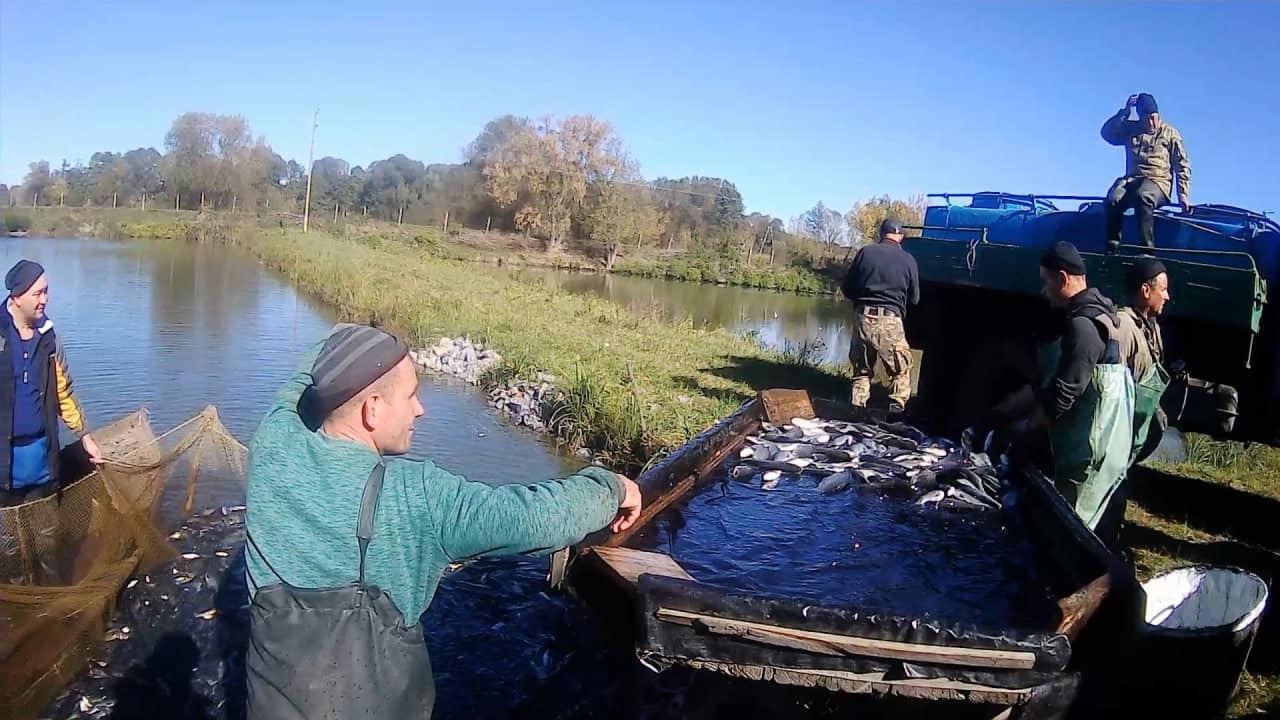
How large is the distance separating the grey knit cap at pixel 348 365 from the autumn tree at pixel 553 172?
6049 cm

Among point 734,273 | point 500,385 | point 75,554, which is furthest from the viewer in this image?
point 734,273

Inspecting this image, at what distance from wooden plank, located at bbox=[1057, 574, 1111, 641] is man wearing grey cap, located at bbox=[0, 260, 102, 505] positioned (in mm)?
4886

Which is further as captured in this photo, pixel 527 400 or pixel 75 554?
pixel 527 400

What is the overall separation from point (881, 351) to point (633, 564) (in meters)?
5.96

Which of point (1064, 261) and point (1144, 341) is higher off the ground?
point (1064, 261)

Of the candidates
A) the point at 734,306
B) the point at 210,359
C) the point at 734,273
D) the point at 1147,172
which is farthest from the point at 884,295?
the point at 734,273

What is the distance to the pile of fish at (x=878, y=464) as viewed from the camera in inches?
235

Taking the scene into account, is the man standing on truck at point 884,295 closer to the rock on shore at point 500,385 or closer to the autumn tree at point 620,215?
the rock on shore at point 500,385

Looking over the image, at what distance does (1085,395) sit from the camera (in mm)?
4742

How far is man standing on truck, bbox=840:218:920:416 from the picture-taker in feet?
29.5

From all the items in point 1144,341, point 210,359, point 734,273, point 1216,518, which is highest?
point 734,273

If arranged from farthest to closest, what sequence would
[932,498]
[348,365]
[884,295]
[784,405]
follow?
[884,295]
[784,405]
[932,498]
[348,365]

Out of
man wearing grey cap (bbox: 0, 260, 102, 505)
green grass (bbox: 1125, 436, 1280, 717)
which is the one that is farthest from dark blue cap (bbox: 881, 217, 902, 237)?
man wearing grey cap (bbox: 0, 260, 102, 505)

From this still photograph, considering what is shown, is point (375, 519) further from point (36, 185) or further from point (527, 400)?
point (36, 185)
